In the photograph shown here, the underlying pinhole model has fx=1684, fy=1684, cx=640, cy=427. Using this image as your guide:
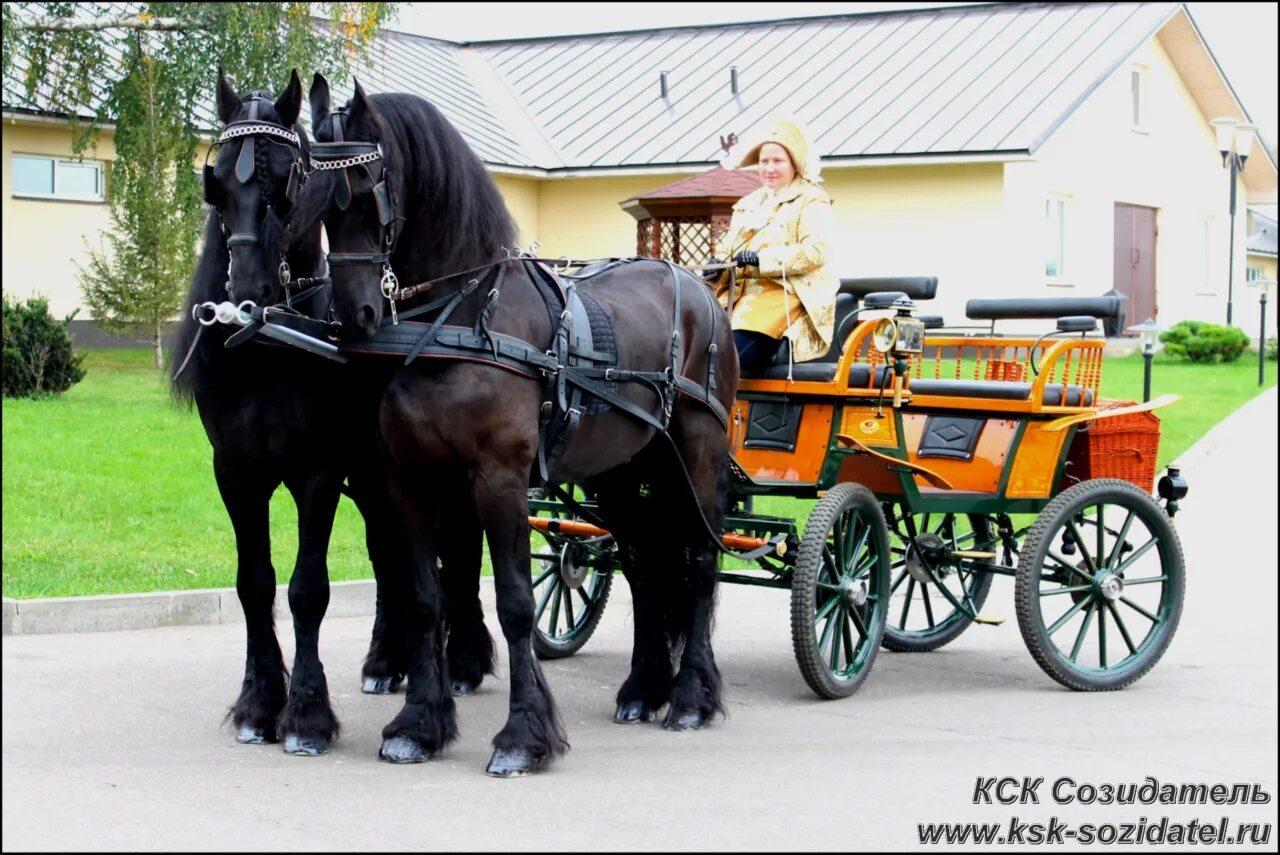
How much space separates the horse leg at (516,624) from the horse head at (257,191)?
3.46ft

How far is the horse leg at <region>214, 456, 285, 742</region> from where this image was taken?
6.42m

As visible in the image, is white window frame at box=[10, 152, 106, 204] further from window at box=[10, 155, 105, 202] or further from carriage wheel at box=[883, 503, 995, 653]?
carriage wheel at box=[883, 503, 995, 653]

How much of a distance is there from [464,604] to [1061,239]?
2334 cm

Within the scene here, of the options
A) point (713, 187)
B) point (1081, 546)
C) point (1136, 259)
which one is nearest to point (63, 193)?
point (713, 187)

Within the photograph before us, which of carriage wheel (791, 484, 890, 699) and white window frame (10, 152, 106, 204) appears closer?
carriage wheel (791, 484, 890, 699)

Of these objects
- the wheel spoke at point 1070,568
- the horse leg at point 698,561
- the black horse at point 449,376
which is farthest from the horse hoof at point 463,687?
the wheel spoke at point 1070,568

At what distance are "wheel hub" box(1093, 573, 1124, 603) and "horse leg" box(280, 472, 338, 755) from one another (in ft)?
12.6

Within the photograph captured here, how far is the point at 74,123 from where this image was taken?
18.3 meters

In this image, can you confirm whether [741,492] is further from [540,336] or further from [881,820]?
Result: [881,820]

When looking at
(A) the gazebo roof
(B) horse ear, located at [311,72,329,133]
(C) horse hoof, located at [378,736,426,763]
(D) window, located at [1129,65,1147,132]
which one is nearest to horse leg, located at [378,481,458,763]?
(C) horse hoof, located at [378,736,426,763]

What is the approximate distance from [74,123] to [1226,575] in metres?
12.9

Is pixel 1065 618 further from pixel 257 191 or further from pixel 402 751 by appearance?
pixel 257 191

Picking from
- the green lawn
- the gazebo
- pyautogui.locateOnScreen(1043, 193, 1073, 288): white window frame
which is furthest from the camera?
pyautogui.locateOnScreen(1043, 193, 1073, 288): white window frame

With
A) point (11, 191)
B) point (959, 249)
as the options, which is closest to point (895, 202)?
point (959, 249)
